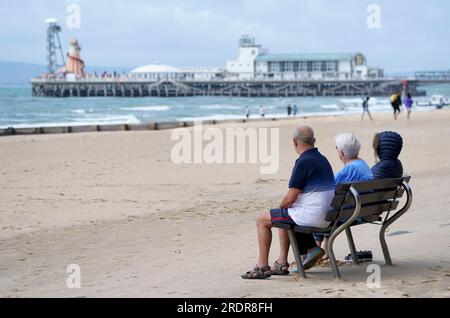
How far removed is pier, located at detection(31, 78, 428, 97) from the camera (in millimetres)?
105438

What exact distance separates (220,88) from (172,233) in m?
100

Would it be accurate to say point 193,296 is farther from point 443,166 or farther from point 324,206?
point 443,166

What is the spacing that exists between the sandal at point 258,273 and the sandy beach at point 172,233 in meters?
0.12

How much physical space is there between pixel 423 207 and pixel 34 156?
10.7 metres

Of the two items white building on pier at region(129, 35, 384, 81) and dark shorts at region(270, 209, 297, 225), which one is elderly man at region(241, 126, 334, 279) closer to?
dark shorts at region(270, 209, 297, 225)

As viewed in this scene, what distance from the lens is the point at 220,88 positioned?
107500mm

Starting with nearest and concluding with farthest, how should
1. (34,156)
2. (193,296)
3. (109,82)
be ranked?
(193,296), (34,156), (109,82)

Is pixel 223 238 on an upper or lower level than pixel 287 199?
lower

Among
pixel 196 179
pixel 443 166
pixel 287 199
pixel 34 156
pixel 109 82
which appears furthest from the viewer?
pixel 109 82

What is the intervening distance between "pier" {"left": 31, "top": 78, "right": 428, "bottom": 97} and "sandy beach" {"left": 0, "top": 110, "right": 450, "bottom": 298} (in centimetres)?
9091

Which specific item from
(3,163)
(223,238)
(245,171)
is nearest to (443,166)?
(245,171)

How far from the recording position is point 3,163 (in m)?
15.8

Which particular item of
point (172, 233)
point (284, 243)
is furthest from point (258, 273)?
point (172, 233)

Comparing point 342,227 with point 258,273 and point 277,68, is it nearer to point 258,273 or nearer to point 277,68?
point 258,273
